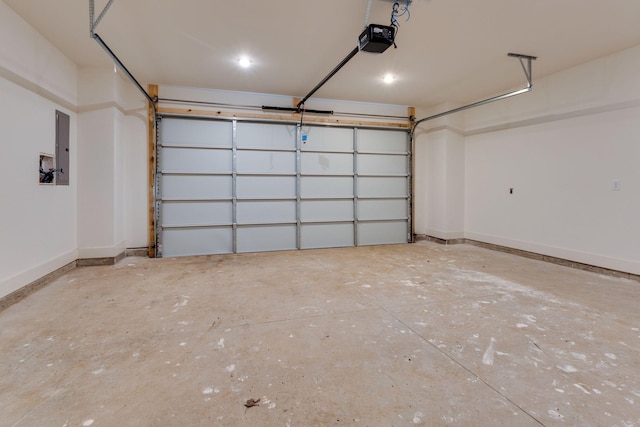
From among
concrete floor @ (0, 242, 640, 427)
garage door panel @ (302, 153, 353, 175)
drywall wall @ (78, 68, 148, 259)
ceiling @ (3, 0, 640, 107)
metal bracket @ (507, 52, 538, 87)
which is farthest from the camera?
garage door panel @ (302, 153, 353, 175)

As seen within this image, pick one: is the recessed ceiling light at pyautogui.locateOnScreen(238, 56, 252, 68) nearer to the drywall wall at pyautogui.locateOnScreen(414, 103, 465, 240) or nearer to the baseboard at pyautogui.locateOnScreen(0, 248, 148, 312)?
the baseboard at pyautogui.locateOnScreen(0, 248, 148, 312)

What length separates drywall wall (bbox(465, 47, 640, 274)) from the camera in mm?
3769

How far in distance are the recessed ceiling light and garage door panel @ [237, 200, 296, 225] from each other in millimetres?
2298

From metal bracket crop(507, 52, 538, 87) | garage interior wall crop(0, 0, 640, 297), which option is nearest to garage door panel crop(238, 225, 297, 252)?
garage interior wall crop(0, 0, 640, 297)

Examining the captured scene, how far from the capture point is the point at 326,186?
5965mm

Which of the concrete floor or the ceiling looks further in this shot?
the ceiling

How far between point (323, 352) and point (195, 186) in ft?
13.6

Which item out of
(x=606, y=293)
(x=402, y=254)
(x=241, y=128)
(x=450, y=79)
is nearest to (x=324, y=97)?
(x=241, y=128)

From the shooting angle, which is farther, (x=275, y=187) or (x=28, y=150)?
(x=275, y=187)

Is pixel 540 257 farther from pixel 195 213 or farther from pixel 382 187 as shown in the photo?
pixel 195 213

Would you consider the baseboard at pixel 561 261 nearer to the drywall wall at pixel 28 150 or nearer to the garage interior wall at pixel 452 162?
the garage interior wall at pixel 452 162

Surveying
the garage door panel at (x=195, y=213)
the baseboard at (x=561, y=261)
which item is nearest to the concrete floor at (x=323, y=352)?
the baseboard at (x=561, y=261)

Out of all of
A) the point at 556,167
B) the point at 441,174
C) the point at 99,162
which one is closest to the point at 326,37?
the point at 99,162

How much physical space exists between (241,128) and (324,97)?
1695 millimetres
